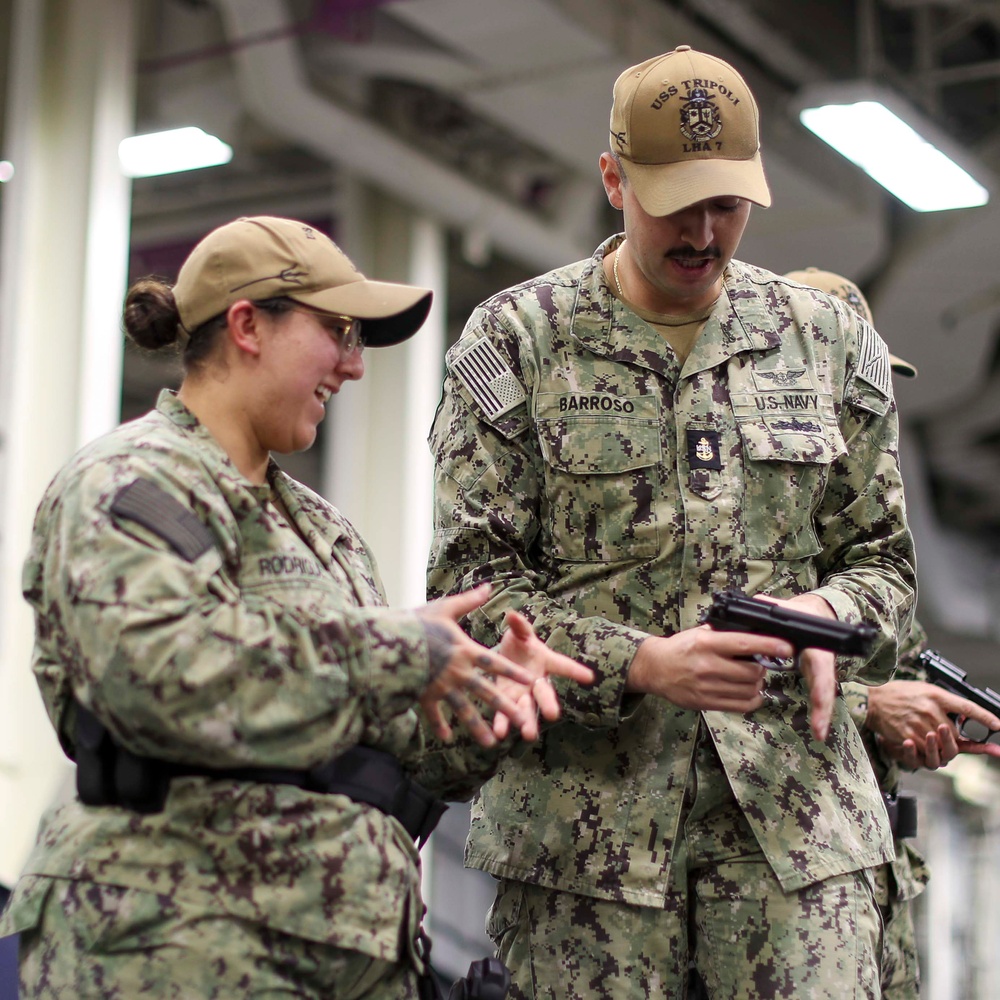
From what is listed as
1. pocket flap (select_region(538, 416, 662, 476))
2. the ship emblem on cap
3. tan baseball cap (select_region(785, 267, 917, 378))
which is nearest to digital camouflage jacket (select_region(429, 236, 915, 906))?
pocket flap (select_region(538, 416, 662, 476))

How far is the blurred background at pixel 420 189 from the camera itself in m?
5.64

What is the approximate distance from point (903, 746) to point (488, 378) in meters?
1.09

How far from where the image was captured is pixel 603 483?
212 cm

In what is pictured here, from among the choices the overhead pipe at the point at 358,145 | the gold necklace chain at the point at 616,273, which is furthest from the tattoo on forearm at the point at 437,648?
the overhead pipe at the point at 358,145

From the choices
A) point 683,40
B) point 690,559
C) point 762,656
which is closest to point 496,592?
point 690,559

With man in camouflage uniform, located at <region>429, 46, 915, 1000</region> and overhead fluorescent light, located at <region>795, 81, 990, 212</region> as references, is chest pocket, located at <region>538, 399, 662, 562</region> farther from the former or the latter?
overhead fluorescent light, located at <region>795, 81, 990, 212</region>

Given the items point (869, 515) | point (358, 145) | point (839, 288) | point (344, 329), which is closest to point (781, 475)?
point (869, 515)

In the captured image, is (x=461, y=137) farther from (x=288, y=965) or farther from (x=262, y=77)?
(x=288, y=965)

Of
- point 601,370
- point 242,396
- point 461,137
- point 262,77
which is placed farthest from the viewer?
point 461,137

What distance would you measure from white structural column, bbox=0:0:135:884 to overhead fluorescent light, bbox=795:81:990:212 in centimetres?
260

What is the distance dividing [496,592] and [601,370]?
0.34m

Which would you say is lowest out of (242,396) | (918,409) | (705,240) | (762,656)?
(762,656)

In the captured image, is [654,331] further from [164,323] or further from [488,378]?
[164,323]

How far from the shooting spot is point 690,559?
209 centimetres
